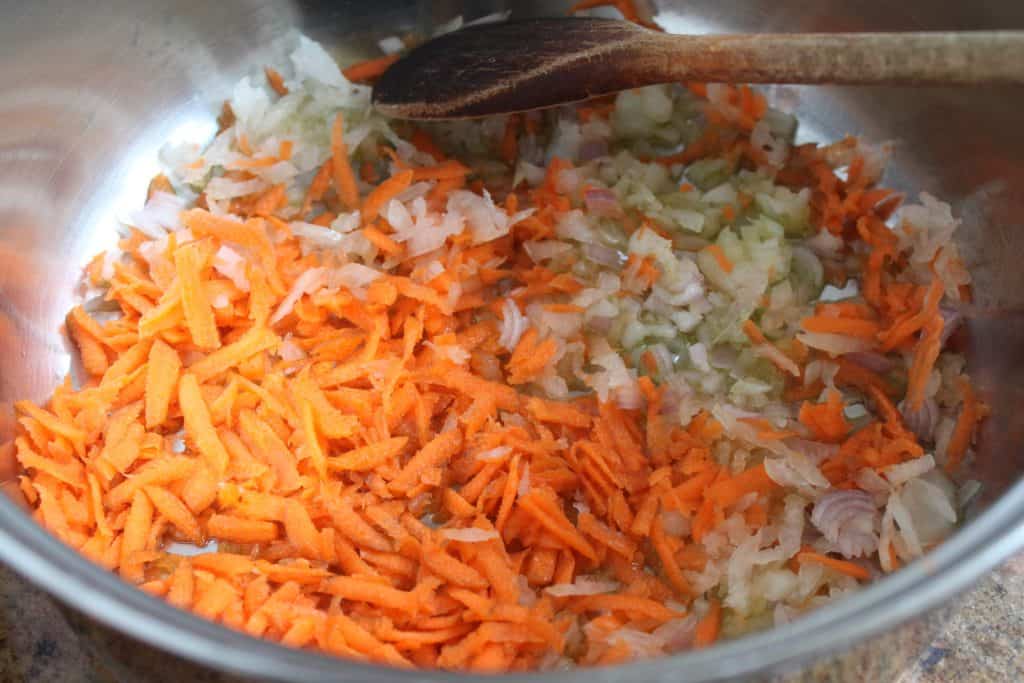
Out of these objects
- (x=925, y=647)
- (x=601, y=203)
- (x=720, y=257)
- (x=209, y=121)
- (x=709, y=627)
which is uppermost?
(x=209, y=121)

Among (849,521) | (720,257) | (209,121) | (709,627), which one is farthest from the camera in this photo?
(209,121)

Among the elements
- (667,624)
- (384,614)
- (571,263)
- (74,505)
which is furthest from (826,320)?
(74,505)

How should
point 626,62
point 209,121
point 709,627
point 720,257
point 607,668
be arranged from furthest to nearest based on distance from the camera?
point 209,121 < point 720,257 < point 626,62 < point 709,627 < point 607,668

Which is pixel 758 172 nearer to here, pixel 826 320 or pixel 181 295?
pixel 826 320

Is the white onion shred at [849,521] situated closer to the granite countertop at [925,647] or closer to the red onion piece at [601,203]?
the granite countertop at [925,647]

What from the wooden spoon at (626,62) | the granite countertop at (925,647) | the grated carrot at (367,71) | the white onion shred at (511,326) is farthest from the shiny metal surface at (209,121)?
the white onion shred at (511,326)

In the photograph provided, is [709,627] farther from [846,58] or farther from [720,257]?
[846,58]

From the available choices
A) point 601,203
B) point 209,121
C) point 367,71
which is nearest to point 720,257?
point 601,203
